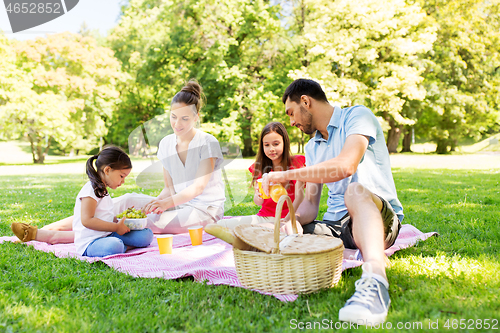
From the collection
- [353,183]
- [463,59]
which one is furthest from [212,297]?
[463,59]

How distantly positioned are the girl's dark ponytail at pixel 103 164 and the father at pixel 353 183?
1556 mm

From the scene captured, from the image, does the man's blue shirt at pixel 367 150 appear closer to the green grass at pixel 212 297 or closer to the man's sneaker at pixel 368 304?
the green grass at pixel 212 297

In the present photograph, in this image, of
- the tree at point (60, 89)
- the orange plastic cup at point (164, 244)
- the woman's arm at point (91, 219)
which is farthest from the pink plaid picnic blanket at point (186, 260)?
the tree at point (60, 89)

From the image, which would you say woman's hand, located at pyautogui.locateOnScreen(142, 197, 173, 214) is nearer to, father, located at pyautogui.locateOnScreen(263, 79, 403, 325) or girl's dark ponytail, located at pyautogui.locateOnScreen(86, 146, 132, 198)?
girl's dark ponytail, located at pyautogui.locateOnScreen(86, 146, 132, 198)

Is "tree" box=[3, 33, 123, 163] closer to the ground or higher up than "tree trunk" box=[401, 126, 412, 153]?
higher up

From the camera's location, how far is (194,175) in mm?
4008

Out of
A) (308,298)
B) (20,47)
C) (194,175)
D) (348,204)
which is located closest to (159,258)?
(194,175)

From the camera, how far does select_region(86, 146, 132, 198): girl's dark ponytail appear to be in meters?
3.36

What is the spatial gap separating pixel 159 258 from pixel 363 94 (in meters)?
18.8

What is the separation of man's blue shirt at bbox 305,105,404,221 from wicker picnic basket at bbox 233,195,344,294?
2.03 ft

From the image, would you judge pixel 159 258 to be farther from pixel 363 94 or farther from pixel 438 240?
pixel 363 94

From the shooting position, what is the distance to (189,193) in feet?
12.7

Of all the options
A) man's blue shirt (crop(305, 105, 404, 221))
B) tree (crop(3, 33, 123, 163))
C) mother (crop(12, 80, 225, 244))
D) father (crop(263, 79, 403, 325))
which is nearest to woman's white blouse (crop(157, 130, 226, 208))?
mother (crop(12, 80, 225, 244))

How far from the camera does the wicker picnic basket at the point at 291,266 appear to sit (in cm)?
221
